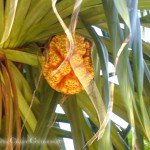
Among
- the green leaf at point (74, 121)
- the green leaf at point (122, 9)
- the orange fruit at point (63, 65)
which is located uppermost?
the green leaf at point (122, 9)

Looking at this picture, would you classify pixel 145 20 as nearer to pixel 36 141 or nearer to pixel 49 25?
pixel 49 25

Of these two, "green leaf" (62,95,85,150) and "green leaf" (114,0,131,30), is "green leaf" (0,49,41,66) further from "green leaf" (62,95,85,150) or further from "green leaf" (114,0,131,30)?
"green leaf" (114,0,131,30)

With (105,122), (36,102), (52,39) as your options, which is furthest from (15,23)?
(105,122)

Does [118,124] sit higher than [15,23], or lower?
lower

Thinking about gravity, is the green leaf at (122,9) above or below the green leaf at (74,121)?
above

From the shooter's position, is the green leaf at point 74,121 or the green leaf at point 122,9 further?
the green leaf at point 74,121

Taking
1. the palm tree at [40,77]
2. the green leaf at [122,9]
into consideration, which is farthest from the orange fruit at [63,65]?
the green leaf at [122,9]

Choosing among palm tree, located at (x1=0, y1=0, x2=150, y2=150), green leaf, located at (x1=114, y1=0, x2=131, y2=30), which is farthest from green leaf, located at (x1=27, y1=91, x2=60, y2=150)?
green leaf, located at (x1=114, y1=0, x2=131, y2=30)

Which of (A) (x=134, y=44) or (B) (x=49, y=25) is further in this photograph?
(B) (x=49, y=25)

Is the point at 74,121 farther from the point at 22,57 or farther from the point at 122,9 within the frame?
the point at 122,9

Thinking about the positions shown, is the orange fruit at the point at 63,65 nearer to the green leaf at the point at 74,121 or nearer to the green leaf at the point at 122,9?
the green leaf at the point at 74,121

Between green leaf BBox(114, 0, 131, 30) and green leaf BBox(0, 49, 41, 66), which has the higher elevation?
green leaf BBox(114, 0, 131, 30)
